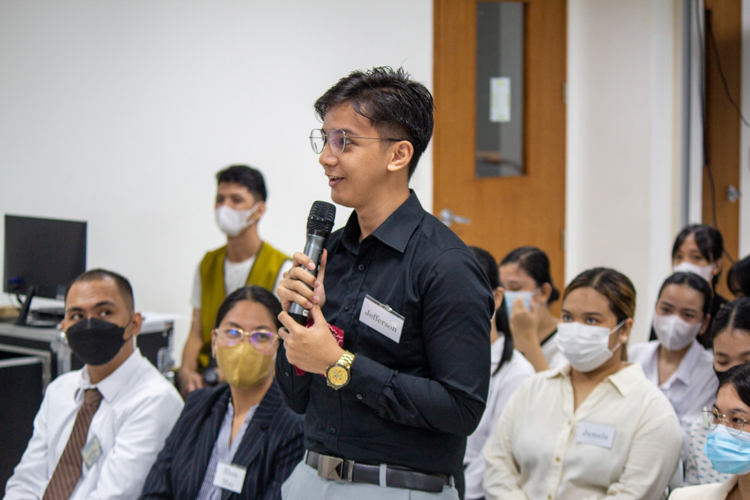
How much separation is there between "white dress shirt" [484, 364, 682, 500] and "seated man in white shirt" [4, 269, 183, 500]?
3.61 feet

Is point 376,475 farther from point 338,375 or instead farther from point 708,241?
point 708,241

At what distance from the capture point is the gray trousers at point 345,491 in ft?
4.42

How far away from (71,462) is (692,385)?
6.97 ft

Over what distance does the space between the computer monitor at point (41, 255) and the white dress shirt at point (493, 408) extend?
76.9 inches

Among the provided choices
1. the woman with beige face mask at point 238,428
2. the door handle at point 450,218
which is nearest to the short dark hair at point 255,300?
the woman with beige face mask at point 238,428

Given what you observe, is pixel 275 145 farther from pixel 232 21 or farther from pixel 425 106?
pixel 425 106

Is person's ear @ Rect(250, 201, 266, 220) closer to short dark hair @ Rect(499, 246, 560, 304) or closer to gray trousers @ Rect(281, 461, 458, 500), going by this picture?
short dark hair @ Rect(499, 246, 560, 304)

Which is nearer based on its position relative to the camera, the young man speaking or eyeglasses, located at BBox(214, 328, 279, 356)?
the young man speaking

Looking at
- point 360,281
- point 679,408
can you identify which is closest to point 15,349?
point 360,281

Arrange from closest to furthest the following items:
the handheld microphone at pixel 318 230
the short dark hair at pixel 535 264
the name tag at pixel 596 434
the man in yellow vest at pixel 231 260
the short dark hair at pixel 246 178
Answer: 1. the handheld microphone at pixel 318 230
2. the name tag at pixel 596 434
3. the short dark hair at pixel 535 264
4. the man in yellow vest at pixel 231 260
5. the short dark hair at pixel 246 178

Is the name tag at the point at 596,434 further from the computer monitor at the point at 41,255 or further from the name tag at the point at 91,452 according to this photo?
the computer monitor at the point at 41,255

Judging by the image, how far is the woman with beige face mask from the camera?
2125 mm

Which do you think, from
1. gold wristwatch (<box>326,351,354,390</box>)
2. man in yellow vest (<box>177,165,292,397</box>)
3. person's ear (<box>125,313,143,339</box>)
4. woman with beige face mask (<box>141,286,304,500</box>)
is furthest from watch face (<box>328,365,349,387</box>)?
man in yellow vest (<box>177,165,292,397</box>)

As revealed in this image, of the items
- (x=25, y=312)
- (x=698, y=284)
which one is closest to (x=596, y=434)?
(x=698, y=284)
